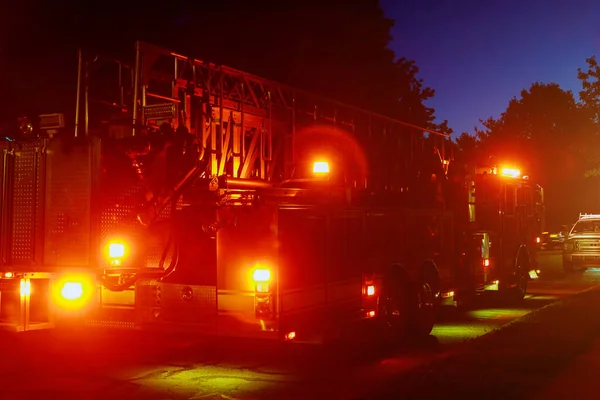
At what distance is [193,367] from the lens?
8.67 m

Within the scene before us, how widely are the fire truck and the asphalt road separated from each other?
564 mm

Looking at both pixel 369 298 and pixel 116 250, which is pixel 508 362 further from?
pixel 116 250

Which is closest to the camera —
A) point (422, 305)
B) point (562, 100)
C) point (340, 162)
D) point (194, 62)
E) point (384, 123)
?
point (194, 62)

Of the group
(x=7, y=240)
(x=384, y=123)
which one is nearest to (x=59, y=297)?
(x=7, y=240)

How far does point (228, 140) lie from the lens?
9.59 metres

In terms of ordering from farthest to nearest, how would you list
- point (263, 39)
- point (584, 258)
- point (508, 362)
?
point (263, 39), point (584, 258), point (508, 362)

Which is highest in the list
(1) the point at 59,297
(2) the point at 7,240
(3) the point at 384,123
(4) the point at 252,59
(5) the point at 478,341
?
(4) the point at 252,59

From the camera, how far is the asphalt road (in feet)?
24.2

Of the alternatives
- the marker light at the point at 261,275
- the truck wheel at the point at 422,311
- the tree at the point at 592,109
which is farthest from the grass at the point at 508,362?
the tree at the point at 592,109

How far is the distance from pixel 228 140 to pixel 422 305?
11.5 ft

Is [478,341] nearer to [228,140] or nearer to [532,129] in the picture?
[228,140]

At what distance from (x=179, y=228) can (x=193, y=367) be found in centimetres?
206

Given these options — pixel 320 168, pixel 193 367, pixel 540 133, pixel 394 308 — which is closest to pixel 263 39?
pixel 320 168

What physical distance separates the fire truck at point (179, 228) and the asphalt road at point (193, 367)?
56cm
